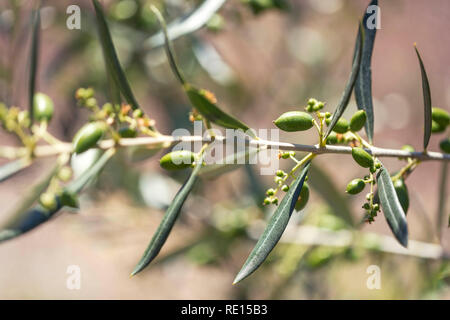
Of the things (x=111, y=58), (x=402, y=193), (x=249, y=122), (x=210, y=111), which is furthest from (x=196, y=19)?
(x=249, y=122)

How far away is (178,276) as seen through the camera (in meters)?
1.84

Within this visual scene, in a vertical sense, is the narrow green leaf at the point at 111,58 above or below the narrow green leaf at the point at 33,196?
above

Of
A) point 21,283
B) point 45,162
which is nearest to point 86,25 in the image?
point 45,162

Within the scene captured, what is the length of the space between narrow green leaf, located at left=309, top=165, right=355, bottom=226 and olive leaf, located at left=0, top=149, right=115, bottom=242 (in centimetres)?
→ 47

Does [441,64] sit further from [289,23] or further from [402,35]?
[289,23]

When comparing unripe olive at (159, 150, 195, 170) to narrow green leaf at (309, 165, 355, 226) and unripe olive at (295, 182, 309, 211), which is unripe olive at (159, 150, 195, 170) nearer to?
unripe olive at (295, 182, 309, 211)

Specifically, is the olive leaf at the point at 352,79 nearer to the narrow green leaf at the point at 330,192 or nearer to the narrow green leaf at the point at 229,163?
the narrow green leaf at the point at 229,163

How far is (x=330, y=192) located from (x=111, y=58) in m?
0.62

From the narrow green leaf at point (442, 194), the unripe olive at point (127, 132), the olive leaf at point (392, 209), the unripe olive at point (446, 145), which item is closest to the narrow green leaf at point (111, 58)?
the unripe olive at point (127, 132)

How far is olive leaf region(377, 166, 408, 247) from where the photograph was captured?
517 mm

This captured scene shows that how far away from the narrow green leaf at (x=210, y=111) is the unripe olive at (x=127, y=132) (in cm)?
16

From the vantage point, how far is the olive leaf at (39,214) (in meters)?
0.71

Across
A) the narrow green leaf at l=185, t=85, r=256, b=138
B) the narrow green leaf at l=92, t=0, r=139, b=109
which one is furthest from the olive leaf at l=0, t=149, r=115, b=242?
the narrow green leaf at l=185, t=85, r=256, b=138
